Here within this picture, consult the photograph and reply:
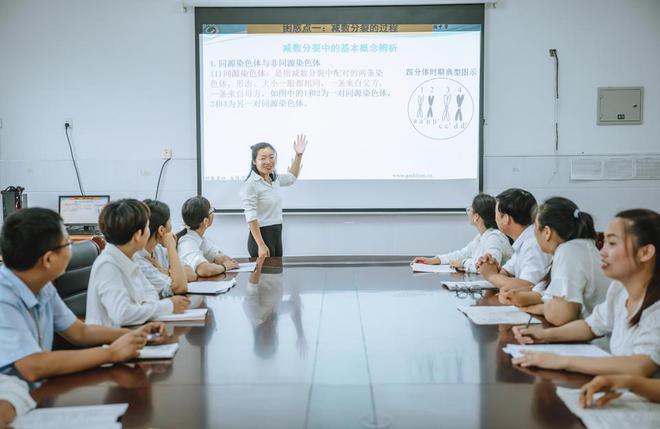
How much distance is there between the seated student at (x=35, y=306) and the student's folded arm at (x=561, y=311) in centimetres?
120

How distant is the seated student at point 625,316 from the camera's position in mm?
1303

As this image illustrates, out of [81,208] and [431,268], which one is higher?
[81,208]

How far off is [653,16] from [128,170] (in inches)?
163

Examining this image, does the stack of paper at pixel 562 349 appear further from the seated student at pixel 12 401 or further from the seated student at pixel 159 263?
the seated student at pixel 159 263

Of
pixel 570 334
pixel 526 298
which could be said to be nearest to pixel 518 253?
pixel 526 298

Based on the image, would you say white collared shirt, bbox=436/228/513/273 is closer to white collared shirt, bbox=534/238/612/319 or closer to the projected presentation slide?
white collared shirt, bbox=534/238/612/319

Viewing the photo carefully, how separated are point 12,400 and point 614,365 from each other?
4.15 feet

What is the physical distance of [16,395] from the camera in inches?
44.1

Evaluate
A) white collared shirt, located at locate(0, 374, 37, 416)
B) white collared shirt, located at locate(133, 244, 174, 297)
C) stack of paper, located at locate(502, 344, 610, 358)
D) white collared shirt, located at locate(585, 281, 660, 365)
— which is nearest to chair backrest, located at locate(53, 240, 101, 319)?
white collared shirt, located at locate(133, 244, 174, 297)

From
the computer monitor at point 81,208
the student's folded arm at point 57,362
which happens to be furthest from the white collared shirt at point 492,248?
the computer monitor at point 81,208

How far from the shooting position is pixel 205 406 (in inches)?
45.5

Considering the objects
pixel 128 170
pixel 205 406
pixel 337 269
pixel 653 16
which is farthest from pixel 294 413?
pixel 653 16

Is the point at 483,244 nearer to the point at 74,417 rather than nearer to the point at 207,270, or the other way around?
the point at 207,270

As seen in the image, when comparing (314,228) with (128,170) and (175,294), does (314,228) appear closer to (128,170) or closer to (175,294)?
(128,170)
